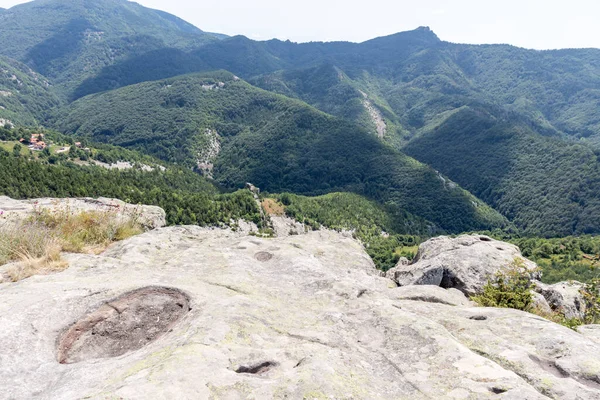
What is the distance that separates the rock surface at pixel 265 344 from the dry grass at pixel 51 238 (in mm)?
835

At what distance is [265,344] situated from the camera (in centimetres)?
748

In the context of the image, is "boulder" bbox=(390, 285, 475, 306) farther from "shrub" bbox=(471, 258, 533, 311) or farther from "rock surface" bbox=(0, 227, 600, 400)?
"rock surface" bbox=(0, 227, 600, 400)

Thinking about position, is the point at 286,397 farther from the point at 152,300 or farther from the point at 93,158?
the point at 93,158

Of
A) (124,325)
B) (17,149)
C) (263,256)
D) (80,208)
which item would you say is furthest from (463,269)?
(17,149)

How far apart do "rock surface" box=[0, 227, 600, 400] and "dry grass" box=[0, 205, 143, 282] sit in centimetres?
84

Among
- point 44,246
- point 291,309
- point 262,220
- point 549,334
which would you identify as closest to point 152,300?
point 291,309

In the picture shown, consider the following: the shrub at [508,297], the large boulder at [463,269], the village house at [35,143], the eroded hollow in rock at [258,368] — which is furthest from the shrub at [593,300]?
the village house at [35,143]

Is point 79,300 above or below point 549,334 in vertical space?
below

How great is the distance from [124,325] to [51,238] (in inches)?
228

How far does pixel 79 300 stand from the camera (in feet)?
28.2

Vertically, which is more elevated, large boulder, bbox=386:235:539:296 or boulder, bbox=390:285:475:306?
boulder, bbox=390:285:475:306

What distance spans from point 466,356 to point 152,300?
7.65 metres

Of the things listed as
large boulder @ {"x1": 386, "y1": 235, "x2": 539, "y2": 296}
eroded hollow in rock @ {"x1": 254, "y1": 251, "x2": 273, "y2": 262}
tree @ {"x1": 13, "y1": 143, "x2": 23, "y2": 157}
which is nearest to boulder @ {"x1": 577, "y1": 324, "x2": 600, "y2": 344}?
large boulder @ {"x1": 386, "y1": 235, "x2": 539, "y2": 296}

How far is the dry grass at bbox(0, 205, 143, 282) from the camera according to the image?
1057 centimetres
